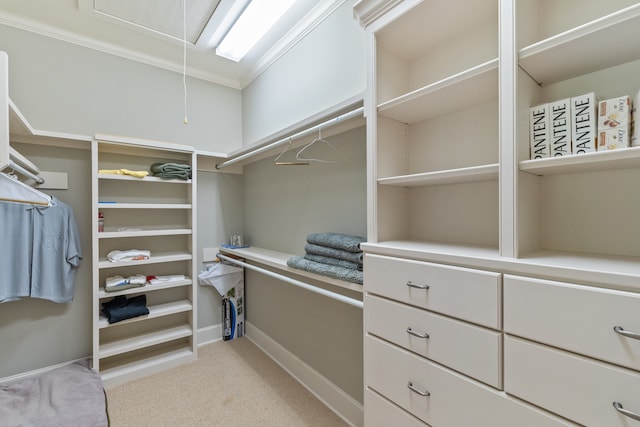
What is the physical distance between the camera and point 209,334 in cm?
279

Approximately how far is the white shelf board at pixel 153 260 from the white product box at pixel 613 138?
2634 mm

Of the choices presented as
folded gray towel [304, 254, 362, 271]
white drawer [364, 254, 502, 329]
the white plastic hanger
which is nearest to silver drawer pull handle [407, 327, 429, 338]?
white drawer [364, 254, 502, 329]

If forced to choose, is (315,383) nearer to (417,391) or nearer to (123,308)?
(417,391)

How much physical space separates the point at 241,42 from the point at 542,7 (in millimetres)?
2068

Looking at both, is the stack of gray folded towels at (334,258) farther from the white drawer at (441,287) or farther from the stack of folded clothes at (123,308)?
the stack of folded clothes at (123,308)

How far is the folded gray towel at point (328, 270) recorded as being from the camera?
4.58ft

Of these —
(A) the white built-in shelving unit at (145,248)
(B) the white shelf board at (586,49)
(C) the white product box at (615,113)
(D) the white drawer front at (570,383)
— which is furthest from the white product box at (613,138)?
(A) the white built-in shelving unit at (145,248)

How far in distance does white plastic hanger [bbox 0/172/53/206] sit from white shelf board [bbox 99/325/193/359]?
1374 mm

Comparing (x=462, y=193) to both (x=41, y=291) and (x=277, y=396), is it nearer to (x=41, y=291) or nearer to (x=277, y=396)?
(x=277, y=396)

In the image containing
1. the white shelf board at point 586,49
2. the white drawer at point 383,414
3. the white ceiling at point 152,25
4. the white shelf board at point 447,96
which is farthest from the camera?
the white ceiling at point 152,25

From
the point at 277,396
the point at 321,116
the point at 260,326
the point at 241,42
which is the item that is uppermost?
the point at 241,42

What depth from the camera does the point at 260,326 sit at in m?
2.69

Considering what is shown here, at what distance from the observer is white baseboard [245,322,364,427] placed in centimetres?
170

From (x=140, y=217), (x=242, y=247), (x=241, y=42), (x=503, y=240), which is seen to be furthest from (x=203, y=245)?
(x=503, y=240)
